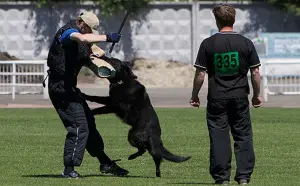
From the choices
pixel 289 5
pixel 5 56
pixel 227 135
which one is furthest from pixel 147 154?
pixel 289 5

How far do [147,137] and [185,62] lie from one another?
2454 cm

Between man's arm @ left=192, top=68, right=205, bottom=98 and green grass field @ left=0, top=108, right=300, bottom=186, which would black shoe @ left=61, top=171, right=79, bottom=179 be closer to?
green grass field @ left=0, top=108, right=300, bottom=186

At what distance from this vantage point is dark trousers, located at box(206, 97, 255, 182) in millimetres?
10852

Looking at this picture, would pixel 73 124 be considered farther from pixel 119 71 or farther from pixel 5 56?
pixel 5 56

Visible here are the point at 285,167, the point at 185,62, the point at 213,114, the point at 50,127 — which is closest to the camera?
the point at 213,114

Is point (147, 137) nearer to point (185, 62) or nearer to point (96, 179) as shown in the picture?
point (96, 179)

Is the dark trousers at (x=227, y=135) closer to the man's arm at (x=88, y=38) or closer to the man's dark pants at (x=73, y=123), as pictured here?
the man's arm at (x=88, y=38)

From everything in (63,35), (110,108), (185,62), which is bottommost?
(185,62)

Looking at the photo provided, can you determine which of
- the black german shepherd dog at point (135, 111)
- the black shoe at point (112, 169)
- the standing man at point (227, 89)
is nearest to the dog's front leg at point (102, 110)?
the black german shepherd dog at point (135, 111)

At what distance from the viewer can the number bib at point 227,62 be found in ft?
35.0

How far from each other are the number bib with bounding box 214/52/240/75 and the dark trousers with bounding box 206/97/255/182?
0.32m

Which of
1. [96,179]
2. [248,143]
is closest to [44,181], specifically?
[96,179]

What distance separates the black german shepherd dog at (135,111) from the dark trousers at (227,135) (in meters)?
1.14

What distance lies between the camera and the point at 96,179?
38.4 feet
